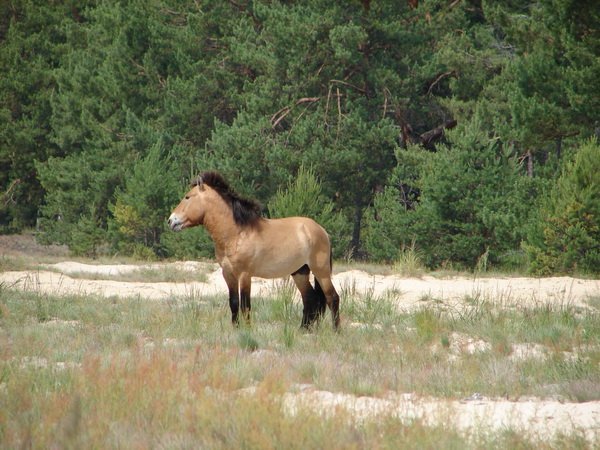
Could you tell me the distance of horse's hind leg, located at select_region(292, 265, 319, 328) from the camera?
38.1 feet

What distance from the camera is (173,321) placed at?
11727mm

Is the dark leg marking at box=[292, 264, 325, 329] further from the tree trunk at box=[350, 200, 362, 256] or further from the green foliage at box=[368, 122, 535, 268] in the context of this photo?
the tree trunk at box=[350, 200, 362, 256]

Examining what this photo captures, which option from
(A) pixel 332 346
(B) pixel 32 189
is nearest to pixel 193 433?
(A) pixel 332 346

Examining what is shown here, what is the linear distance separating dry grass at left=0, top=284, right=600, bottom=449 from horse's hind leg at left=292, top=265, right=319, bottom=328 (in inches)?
9.3

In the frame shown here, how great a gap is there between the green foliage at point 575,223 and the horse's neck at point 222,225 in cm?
1161

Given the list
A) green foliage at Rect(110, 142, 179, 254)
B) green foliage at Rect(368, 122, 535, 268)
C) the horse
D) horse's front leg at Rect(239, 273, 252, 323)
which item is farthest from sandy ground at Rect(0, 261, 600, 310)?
green foliage at Rect(110, 142, 179, 254)

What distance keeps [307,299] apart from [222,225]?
154 centimetres

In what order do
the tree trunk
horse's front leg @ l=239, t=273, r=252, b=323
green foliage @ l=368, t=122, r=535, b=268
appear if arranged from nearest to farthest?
1. horse's front leg @ l=239, t=273, r=252, b=323
2. green foliage @ l=368, t=122, r=535, b=268
3. the tree trunk

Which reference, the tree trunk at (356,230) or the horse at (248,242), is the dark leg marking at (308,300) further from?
the tree trunk at (356,230)

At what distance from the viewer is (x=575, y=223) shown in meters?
20.5

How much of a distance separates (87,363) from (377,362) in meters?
2.98

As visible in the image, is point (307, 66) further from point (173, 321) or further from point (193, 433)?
point (193, 433)

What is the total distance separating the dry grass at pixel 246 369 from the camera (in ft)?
19.3

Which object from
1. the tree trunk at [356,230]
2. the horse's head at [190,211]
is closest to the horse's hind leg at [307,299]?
the horse's head at [190,211]
